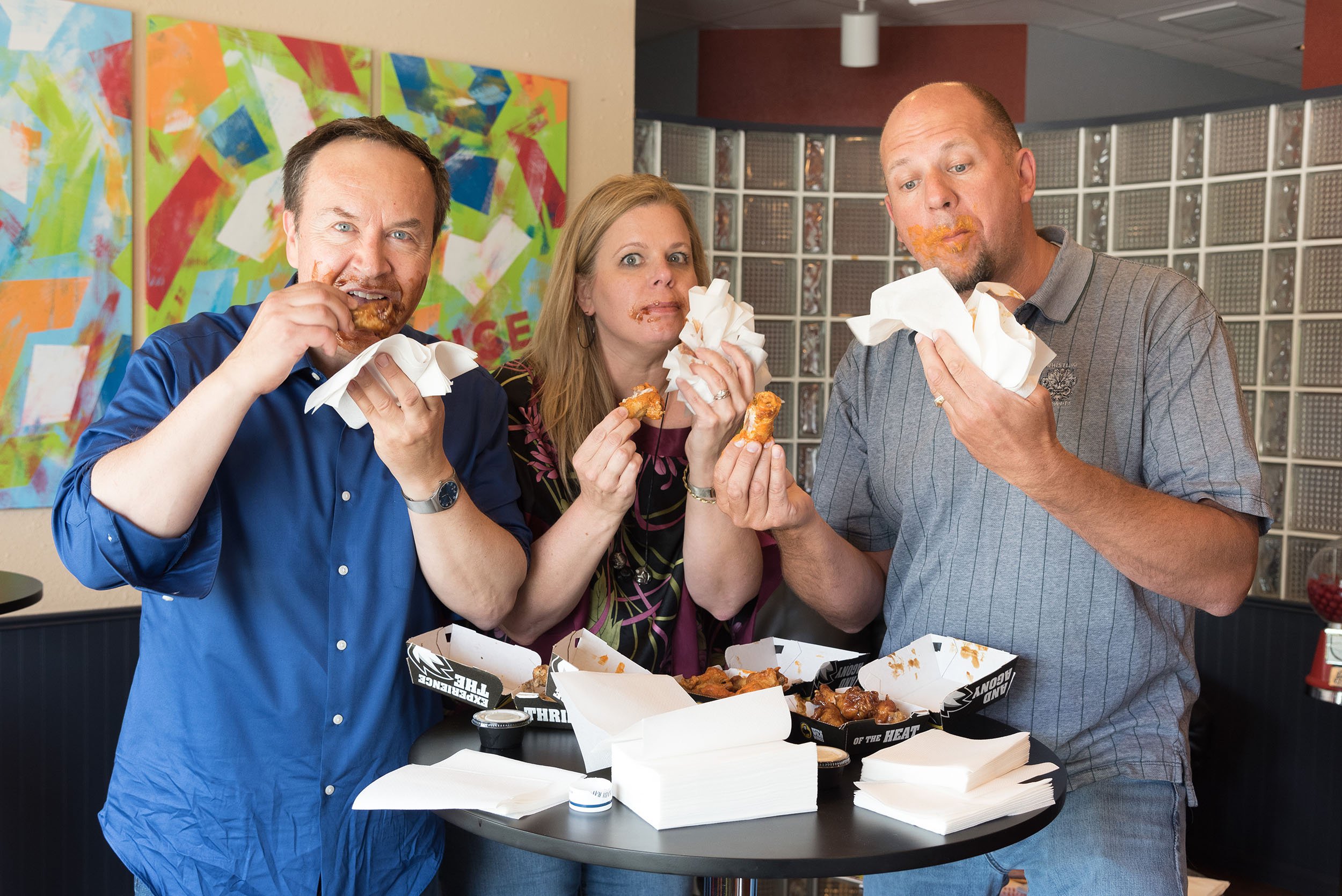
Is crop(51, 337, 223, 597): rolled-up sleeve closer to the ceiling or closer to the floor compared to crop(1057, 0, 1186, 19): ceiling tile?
closer to the floor

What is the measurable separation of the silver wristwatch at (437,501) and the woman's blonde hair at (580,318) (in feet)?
1.79

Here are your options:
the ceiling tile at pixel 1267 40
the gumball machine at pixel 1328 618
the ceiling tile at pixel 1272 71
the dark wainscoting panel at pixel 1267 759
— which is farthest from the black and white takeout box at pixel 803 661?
the ceiling tile at pixel 1272 71

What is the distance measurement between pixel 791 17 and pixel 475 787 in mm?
6891

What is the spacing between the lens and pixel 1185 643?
1808mm

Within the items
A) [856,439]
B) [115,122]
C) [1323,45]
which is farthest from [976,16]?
[856,439]

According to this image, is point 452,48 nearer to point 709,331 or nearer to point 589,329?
point 589,329

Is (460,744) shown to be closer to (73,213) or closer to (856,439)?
(856,439)

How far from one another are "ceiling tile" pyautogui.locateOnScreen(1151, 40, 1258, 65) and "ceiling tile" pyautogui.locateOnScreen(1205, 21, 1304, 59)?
2.6 inches

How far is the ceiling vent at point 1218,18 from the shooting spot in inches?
276

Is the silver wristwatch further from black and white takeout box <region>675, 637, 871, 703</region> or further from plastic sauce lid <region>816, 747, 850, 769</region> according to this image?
plastic sauce lid <region>816, 747, 850, 769</region>

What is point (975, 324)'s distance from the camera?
157 centimetres

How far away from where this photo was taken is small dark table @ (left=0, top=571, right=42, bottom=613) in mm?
2850

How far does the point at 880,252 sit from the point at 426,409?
438 cm

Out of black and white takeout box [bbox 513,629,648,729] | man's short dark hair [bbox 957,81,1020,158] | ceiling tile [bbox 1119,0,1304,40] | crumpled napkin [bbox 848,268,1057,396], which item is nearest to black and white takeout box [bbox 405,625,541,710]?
black and white takeout box [bbox 513,629,648,729]
